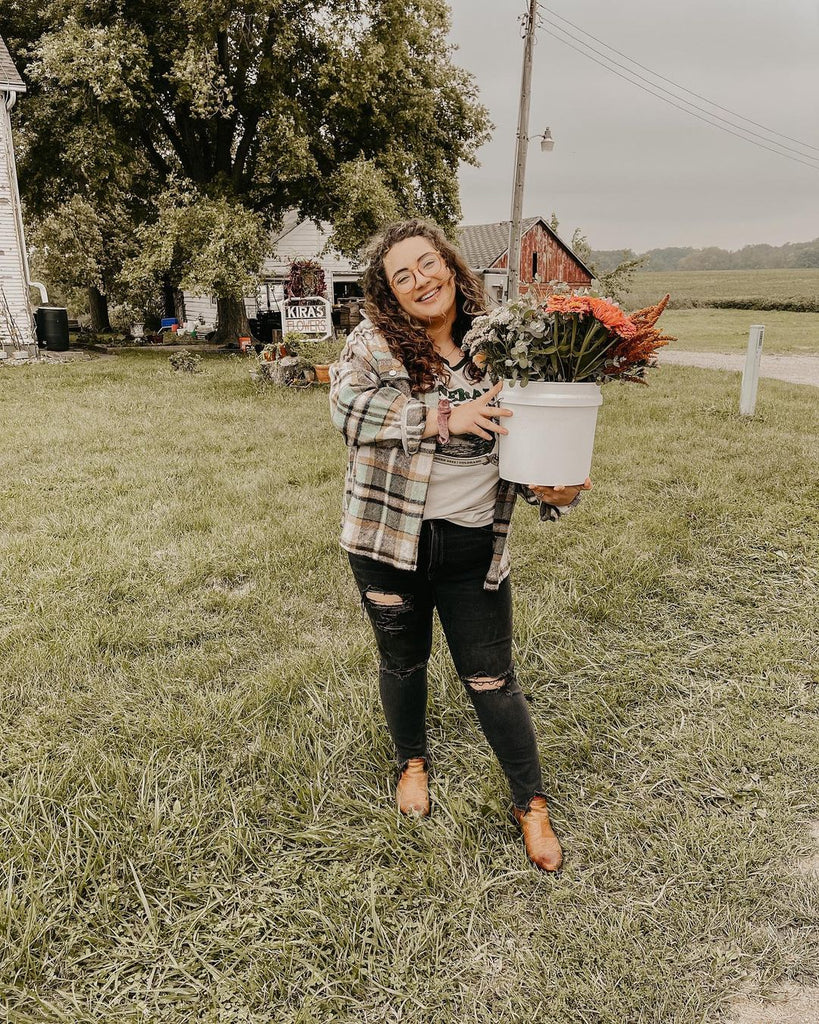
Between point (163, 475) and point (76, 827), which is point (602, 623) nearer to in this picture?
point (76, 827)

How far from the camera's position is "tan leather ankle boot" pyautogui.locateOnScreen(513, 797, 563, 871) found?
2.15 meters

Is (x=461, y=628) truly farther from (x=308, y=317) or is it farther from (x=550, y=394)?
(x=308, y=317)

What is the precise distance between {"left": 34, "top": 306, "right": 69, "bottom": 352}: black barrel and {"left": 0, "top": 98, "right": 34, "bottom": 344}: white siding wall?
1.69 ft

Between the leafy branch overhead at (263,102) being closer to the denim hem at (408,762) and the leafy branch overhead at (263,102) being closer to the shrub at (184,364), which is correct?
the shrub at (184,364)

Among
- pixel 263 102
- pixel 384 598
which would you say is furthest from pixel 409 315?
pixel 263 102

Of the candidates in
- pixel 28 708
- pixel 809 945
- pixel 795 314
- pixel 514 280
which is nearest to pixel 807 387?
pixel 514 280

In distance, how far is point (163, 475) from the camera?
6.23 meters

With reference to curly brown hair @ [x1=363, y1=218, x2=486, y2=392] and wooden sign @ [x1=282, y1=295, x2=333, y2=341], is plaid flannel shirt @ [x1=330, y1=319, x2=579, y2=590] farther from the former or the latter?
wooden sign @ [x1=282, y1=295, x2=333, y2=341]

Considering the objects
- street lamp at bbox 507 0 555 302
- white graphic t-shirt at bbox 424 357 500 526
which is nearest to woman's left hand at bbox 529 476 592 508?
white graphic t-shirt at bbox 424 357 500 526

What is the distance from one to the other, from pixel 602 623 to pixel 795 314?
4226 cm

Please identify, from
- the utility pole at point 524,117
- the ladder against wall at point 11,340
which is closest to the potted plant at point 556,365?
the utility pole at point 524,117

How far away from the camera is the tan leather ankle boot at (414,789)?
7.75 feet

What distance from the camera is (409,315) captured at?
6.45 ft

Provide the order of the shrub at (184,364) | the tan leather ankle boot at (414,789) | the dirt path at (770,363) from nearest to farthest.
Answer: the tan leather ankle boot at (414,789), the dirt path at (770,363), the shrub at (184,364)
